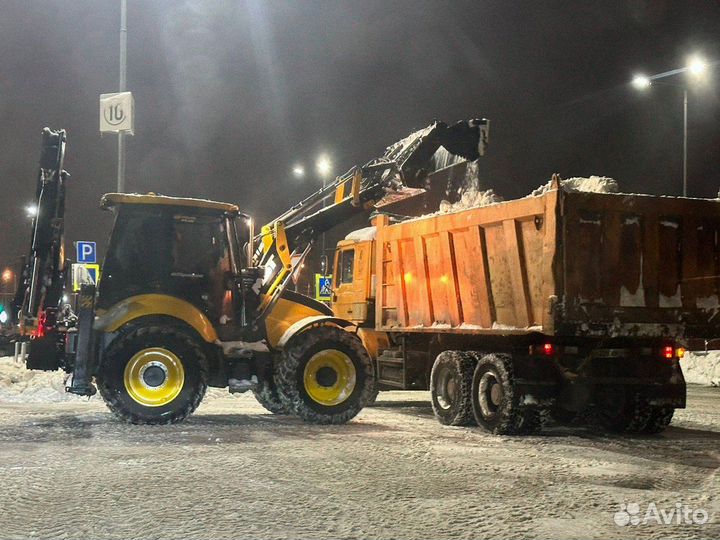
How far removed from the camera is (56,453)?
826 cm

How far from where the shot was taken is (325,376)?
431 inches

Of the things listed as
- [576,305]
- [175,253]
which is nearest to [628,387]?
[576,305]

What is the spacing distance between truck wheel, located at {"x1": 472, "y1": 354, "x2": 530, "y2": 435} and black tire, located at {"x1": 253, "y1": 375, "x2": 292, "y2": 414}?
2603mm

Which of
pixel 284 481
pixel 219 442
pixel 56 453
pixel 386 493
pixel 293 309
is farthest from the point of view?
pixel 293 309

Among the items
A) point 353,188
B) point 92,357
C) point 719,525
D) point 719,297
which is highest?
point 353,188

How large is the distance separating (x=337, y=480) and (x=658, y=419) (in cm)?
546

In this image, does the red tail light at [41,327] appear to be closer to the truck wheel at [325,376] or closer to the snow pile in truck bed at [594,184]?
the truck wheel at [325,376]

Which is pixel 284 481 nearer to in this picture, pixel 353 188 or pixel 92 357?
pixel 92 357

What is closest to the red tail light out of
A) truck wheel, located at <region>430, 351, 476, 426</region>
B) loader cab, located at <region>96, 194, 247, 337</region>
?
loader cab, located at <region>96, 194, 247, 337</region>

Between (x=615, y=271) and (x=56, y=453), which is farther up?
(x=615, y=271)

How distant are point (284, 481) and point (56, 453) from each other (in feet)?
9.25

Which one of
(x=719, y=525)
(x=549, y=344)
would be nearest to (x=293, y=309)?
(x=549, y=344)

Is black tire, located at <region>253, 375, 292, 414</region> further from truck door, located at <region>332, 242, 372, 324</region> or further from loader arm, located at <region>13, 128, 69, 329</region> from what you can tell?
loader arm, located at <region>13, 128, 69, 329</region>

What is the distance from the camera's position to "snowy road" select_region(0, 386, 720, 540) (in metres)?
5.51
